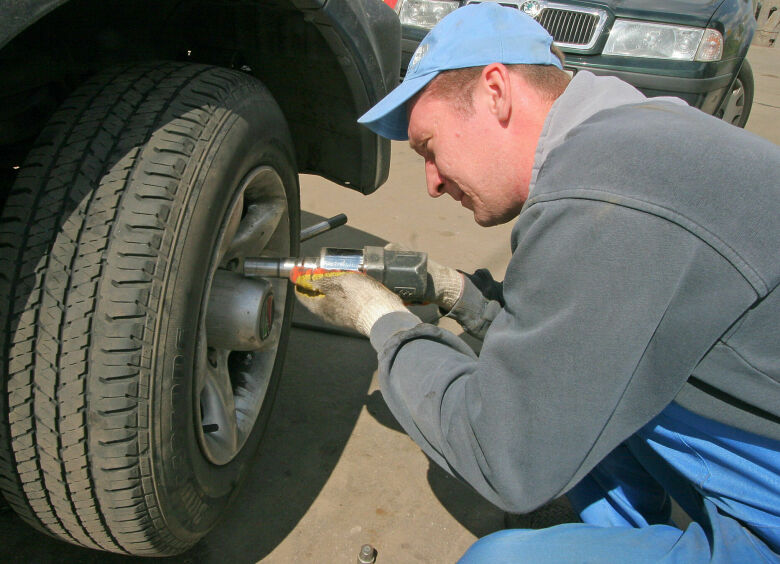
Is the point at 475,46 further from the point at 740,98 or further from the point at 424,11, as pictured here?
the point at 740,98

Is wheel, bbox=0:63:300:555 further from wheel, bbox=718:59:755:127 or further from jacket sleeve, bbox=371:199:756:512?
wheel, bbox=718:59:755:127

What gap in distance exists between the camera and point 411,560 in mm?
1601

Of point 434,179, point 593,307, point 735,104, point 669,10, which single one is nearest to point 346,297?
point 434,179

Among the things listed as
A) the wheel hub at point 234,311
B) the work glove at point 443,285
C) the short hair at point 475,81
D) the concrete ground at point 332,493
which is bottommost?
the concrete ground at point 332,493

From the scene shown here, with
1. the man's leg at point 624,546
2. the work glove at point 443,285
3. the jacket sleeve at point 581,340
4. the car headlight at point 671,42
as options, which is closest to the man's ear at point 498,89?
the jacket sleeve at point 581,340

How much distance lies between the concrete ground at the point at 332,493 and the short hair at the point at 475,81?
3.64 feet

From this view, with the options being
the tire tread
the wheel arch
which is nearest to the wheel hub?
the tire tread

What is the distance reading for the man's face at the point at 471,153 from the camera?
3.80 feet

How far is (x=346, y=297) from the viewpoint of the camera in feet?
4.95

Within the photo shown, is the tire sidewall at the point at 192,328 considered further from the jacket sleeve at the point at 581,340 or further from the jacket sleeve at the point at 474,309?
the jacket sleeve at the point at 474,309

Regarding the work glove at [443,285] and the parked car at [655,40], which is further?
the parked car at [655,40]

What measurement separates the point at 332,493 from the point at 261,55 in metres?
1.27

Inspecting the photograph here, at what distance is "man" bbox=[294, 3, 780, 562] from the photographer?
0.88 m

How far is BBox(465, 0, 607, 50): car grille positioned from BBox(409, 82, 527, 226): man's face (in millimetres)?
2891
